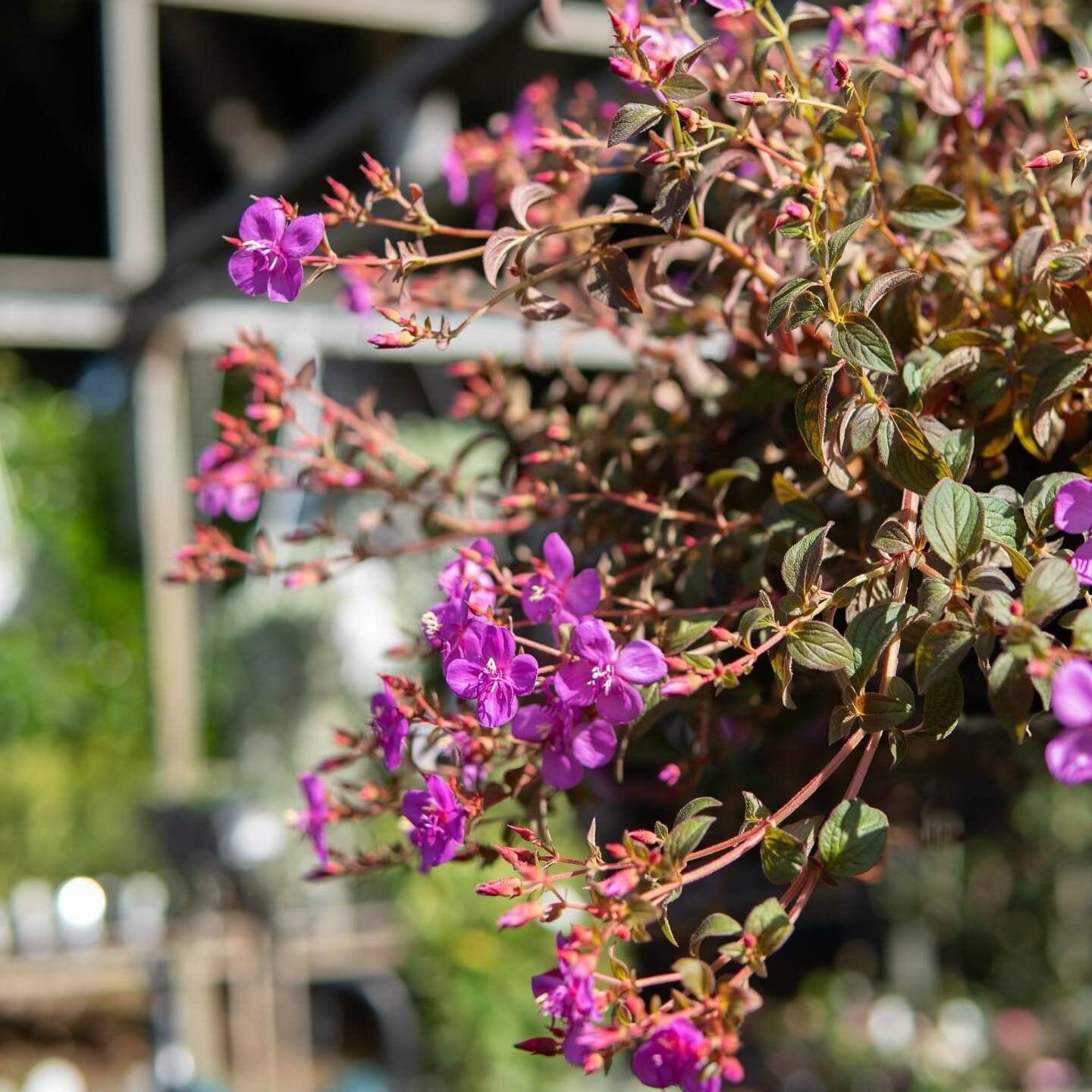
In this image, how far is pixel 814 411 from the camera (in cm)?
52

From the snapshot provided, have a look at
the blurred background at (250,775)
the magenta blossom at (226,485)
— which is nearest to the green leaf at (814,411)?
the magenta blossom at (226,485)

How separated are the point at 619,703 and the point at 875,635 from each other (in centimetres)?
10

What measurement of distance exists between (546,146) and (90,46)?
6069 mm

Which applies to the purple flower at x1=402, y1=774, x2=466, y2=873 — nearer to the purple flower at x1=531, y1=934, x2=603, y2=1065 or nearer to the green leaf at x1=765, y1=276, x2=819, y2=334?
the purple flower at x1=531, y1=934, x2=603, y2=1065

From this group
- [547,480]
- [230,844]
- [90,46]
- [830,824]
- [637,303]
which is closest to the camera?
[830,824]

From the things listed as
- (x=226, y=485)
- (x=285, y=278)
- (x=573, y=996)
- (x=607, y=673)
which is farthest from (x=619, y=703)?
(x=226, y=485)

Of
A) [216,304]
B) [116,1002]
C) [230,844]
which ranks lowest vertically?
[116,1002]

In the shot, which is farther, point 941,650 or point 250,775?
point 250,775

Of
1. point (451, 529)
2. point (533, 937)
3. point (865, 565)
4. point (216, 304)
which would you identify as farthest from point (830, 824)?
point (216, 304)

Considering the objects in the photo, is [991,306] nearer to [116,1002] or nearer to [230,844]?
[230,844]

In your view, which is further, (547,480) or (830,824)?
(547,480)

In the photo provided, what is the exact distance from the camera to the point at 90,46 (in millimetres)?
5969

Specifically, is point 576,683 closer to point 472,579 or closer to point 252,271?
point 472,579

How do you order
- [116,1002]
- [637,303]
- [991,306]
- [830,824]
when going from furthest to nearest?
[116,1002] < [991,306] < [637,303] < [830,824]
